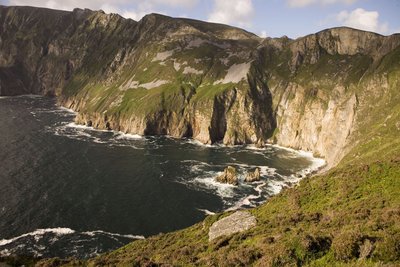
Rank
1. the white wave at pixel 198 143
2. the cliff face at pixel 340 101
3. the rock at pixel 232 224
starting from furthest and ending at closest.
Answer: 1. the white wave at pixel 198 143
2. the cliff face at pixel 340 101
3. the rock at pixel 232 224

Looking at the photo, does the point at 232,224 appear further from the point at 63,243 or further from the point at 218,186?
the point at 218,186

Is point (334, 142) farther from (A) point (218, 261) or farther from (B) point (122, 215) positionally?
(A) point (218, 261)

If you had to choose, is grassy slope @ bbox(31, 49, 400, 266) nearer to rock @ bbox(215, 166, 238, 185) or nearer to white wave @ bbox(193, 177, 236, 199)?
white wave @ bbox(193, 177, 236, 199)

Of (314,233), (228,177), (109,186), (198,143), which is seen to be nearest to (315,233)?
(314,233)

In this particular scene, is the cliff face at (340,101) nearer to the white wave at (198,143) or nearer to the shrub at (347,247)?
the white wave at (198,143)

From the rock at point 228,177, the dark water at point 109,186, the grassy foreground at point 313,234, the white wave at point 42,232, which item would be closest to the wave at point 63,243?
the white wave at point 42,232

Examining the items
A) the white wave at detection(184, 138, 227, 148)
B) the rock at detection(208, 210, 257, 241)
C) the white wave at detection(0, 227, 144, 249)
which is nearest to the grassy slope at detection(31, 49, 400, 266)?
the rock at detection(208, 210, 257, 241)
